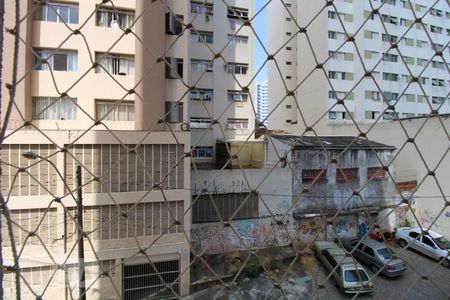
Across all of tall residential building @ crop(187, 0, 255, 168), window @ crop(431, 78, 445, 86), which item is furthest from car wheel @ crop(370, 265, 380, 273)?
window @ crop(431, 78, 445, 86)

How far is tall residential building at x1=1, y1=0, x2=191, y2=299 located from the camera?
115 inches

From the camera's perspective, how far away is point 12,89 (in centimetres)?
48

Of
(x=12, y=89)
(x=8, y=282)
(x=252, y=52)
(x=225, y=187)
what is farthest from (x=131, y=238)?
(x=252, y=52)

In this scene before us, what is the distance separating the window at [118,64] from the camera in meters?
3.66

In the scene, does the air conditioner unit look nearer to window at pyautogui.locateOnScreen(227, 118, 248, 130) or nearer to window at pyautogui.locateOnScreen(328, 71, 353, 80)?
window at pyautogui.locateOnScreen(227, 118, 248, 130)

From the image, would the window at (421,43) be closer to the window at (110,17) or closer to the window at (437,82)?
the window at (437,82)

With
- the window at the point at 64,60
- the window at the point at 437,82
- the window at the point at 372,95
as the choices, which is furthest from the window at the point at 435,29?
the window at the point at 64,60

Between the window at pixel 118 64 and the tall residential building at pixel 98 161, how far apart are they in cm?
1

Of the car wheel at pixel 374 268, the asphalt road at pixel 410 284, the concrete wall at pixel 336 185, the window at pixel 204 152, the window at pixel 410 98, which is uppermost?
the window at pixel 410 98

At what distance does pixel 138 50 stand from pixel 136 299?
9.77 ft

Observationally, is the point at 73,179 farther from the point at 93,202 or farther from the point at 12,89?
the point at 12,89

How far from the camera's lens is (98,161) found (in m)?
3.12

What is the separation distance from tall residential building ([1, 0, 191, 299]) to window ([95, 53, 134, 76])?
0.04 ft

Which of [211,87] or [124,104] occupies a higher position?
[211,87]
